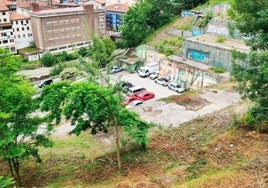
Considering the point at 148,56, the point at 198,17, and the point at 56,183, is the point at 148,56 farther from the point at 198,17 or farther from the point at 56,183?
the point at 56,183

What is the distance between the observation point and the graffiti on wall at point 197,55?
32378mm

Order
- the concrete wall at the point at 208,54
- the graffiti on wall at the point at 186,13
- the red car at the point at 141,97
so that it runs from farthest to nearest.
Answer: the graffiti on wall at the point at 186,13 < the concrete wall at the point at 208,54 < the red car at the point at 141,97

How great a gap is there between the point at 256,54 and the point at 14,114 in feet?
33.7

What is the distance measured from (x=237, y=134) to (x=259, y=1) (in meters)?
5.86

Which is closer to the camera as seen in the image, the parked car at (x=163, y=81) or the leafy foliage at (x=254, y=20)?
the leafy foliage at (x=254, y=20)

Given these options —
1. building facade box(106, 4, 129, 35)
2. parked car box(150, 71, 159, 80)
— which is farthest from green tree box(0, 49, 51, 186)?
building facade box(106, 4, 129, 35)

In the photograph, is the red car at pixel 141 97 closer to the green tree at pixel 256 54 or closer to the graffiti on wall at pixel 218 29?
the graffiti on wall at pixel 218 29

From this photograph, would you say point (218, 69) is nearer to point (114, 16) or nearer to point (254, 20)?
point (254, 20)

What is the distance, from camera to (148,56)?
1540 inches

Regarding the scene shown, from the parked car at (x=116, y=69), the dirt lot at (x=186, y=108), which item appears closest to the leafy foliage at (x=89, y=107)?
the dirt lot at (x=186, y=108)

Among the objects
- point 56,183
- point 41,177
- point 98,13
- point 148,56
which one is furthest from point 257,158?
point 98,13

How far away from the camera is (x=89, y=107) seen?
453 inches

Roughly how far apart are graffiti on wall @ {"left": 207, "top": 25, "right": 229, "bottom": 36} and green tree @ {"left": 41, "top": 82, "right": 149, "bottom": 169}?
2535cm

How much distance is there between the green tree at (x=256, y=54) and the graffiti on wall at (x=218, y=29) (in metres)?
21.9
